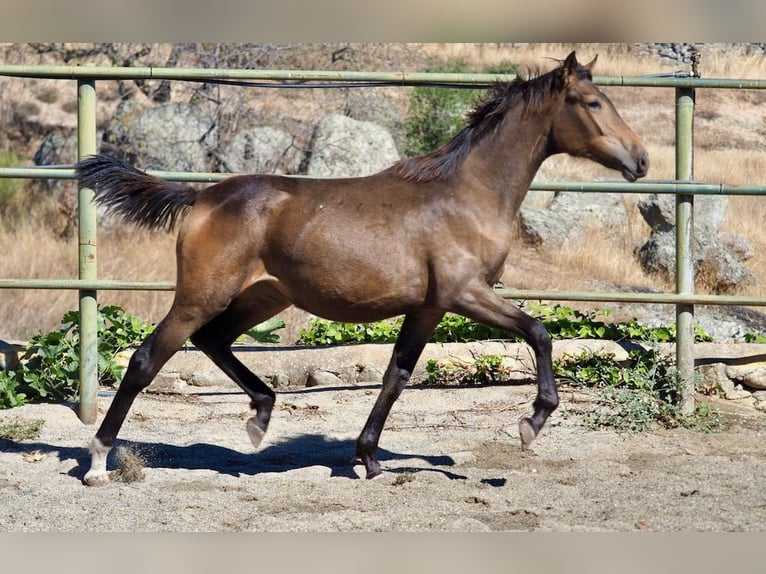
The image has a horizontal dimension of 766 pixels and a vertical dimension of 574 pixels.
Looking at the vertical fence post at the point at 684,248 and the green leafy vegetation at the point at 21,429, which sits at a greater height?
the vertical fence post at the point at 684,248

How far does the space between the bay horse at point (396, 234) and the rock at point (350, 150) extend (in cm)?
765

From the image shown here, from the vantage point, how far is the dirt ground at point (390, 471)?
4074mm

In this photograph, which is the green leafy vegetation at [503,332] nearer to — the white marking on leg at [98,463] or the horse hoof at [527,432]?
the horse hoof at [527,432]

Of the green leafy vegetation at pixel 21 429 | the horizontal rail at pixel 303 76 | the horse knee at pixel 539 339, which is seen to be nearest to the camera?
the horse knee at pixel 539 339

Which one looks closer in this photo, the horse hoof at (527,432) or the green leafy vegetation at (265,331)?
the horse hoof at (527,432)

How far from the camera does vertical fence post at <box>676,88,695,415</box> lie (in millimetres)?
5895

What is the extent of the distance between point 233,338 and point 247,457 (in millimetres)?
665

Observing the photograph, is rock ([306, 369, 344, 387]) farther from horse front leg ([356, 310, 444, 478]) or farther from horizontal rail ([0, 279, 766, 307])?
horse front leg ([356, 310, 444, 478])

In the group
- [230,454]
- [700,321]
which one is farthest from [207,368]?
[700,321]

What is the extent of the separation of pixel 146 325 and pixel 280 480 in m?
2.45

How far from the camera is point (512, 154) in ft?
16.3

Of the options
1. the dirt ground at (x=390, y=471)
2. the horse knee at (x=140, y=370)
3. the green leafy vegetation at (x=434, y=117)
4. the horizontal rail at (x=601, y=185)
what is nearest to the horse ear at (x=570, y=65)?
the horizontal rail at (x=601, y=185)

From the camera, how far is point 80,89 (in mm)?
5844

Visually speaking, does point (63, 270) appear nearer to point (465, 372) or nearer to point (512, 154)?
point (465, 372)
